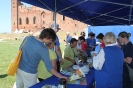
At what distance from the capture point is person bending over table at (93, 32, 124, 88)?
89.4 inches

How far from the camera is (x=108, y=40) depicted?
2.32 m

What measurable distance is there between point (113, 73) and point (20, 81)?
4.13 feet

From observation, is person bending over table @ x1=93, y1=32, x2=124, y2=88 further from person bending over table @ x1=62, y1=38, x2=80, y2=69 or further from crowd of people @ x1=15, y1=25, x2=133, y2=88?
person bending over table @ x1=62, y1=38, x2=80, y2=69

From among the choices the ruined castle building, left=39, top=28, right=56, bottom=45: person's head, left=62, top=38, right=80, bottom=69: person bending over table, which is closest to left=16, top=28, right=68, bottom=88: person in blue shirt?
left=39, top=28, right=56, bottom=45: person's head

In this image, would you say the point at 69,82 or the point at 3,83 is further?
the point at 3,83

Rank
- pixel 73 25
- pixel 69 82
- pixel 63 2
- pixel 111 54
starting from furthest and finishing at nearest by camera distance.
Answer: pixel 73 25
pixel 63 2
pixel 69 82
pixel 111 54

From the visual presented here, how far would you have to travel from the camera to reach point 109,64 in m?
2.30

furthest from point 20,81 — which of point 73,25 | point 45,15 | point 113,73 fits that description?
point 45,15

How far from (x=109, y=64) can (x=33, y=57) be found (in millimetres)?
957

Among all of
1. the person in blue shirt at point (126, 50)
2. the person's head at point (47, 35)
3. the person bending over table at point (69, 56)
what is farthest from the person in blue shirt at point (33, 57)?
the person bending over table at point (69, 56)

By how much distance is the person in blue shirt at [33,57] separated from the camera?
2307 millimetres

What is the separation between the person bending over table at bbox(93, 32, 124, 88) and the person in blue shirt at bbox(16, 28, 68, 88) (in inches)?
20.2

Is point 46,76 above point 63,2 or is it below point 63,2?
below

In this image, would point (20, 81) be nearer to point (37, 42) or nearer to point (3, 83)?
point (37, 42)
